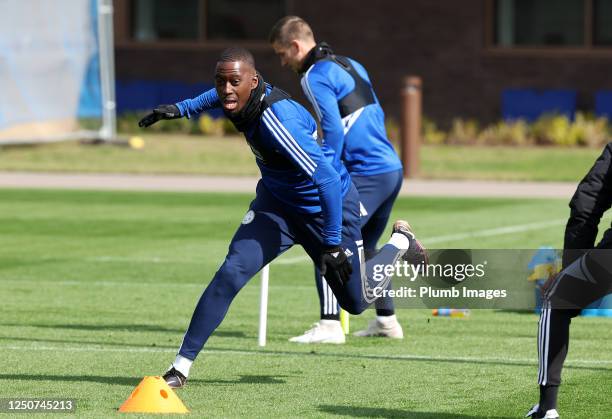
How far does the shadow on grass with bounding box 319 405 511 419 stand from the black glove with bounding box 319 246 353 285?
0.77m

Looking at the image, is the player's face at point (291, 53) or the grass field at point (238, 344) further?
the player's face at point (291, 53)

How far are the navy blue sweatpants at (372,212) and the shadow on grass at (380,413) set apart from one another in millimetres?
2538

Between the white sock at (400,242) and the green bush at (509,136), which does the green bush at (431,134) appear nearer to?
the green bush at (509,136)

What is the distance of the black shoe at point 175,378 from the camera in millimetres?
8906

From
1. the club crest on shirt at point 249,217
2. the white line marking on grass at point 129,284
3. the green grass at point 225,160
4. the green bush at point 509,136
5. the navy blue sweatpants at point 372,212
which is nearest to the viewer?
the club crest on shirt at point 249,217

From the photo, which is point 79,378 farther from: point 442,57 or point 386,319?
point 442,57

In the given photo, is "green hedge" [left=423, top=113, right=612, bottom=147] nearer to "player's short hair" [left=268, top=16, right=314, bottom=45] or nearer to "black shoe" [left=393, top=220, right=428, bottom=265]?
"player's short hair" [left=268, top=16, right=314, bottom=45]

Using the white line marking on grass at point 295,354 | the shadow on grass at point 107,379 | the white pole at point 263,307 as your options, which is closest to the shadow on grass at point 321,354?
the white line marking on grass at point 295,354

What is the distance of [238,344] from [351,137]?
1.68 meters

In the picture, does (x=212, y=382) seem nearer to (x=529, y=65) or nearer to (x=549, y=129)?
(x=549, y=129)

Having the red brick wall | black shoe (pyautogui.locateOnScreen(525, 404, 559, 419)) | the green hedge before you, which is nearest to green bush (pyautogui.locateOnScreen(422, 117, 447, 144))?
the green hedge

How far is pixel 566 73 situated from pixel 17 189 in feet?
45.5

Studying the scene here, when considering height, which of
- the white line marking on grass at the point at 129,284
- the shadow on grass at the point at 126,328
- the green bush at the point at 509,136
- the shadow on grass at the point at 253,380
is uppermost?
the shadow on grass at the point at 253,380

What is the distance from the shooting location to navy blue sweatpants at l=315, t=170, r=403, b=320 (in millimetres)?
11234
